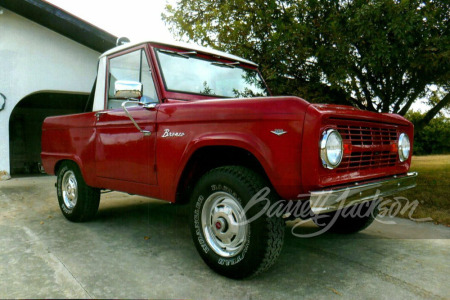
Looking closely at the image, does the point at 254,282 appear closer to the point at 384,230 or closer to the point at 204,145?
the point at 204,145

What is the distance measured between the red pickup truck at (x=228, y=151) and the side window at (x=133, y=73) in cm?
1

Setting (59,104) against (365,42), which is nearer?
(365,42)

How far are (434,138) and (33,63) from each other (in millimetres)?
16199

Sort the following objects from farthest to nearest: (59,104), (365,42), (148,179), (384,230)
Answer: (59,104) → (365,42) → (384,230) → (148,179)

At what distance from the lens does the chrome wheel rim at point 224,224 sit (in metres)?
2.75

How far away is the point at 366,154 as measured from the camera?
2891mm

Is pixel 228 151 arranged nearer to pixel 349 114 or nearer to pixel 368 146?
pixel 349 114

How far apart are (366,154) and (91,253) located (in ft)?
8.48

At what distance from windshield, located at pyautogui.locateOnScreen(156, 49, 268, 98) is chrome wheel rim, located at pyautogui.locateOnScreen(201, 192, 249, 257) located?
48.9 inches

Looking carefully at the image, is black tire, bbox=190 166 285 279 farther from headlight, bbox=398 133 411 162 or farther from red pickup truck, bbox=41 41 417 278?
headlight, bbox=398 133 411 162

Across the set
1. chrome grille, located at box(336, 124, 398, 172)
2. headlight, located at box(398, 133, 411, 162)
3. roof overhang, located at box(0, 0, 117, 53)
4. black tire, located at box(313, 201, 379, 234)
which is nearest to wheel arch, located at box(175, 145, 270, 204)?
chrome grille, located at box(336, 124, 398, 172)

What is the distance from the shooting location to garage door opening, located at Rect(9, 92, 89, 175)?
541 inches

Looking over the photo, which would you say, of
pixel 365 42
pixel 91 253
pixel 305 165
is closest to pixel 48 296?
→ pixel 91 253

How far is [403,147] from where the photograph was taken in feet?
11.2
